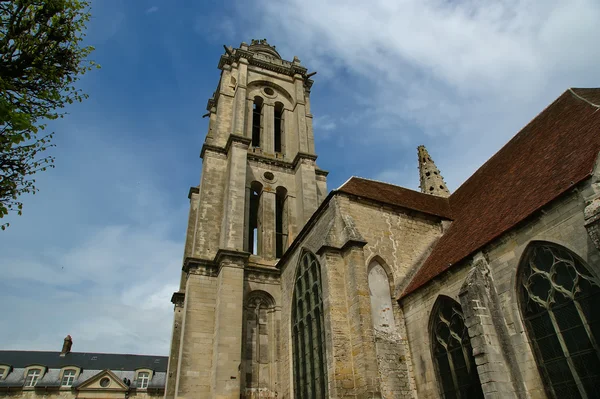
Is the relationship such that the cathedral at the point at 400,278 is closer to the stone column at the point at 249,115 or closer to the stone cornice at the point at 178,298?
the stone cornice at the point at 178,298

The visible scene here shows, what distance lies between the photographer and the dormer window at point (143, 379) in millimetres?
26220

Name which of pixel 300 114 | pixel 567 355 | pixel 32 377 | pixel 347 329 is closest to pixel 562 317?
pixel 567 355

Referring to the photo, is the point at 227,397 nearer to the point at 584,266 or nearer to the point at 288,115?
the point at 584,266

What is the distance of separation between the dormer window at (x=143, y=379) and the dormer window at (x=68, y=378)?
388 centimetres

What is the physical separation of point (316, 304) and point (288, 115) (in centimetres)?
1265

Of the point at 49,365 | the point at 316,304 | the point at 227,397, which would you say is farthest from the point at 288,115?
the point at 49,365

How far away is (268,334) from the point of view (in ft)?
47.1

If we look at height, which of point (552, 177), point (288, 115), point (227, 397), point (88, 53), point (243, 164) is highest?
point (288, 115)

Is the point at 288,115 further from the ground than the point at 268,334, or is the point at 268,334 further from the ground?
the point at 288,115

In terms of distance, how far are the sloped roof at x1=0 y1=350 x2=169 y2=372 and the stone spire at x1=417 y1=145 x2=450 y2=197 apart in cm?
2175

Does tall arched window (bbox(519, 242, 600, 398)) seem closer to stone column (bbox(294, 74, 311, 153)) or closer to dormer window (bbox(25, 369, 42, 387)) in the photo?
stone column (bbox(294, 74, 311, 153))

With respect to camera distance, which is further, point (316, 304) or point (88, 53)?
point (316, 304)

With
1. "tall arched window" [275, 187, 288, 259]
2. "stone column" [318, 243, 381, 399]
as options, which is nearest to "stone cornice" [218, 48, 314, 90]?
"tall arched window" [275, 187, 288, 259]

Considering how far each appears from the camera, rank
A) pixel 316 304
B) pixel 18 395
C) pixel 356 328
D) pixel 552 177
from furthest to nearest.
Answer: pixel 18 395 → pixel 316 304 → pixel 356 328 → pixel 552 177
